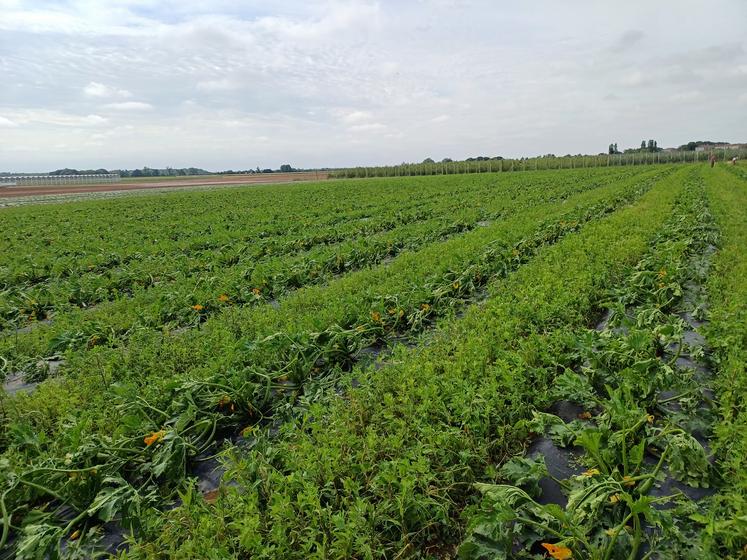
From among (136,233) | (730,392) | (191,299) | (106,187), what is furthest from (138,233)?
(106,187)

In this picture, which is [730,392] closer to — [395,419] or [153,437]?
[395,419]

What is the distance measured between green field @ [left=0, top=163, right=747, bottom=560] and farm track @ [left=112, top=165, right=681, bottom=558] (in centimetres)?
2

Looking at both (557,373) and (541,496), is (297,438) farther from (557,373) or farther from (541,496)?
(557,373)

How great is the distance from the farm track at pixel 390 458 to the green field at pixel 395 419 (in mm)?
19

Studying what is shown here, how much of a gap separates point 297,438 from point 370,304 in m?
2.80

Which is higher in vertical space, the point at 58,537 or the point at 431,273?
the point at 431,273

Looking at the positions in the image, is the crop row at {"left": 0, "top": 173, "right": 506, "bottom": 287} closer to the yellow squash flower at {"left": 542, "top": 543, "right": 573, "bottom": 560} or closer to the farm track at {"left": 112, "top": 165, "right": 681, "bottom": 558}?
the farm track at {"left": 112, "top": 165, "right": 681, "bottom": 558}

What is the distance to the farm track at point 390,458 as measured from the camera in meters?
2.42

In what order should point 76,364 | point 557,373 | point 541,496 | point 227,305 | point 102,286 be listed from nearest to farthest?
point 541,496 < point 557,373 < point 76,364 < point 227,305 < point 102,286

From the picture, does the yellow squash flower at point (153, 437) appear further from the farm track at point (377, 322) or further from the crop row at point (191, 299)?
the crop row at point (191, 299)

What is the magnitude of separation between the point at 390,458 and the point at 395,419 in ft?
0.92

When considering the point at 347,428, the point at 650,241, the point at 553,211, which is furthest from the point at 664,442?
the point at 553,211

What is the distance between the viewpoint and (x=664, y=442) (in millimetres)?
3201

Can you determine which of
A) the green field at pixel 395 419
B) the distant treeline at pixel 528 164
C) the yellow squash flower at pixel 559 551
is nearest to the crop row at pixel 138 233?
the green field at pixel 395 419
